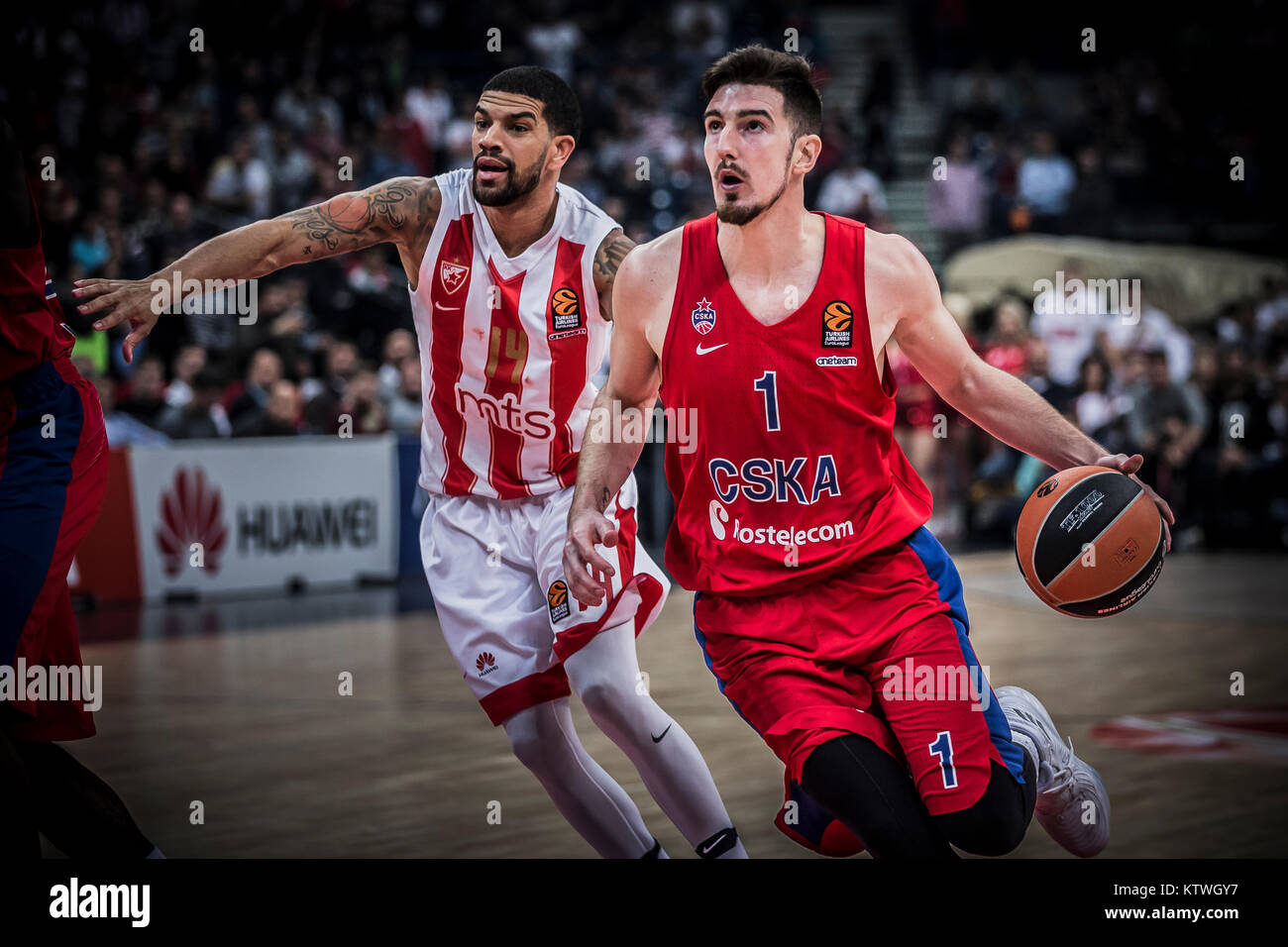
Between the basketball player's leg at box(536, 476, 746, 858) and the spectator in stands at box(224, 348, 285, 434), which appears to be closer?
the basketball player's leg at box(536, 476, 746, 858)

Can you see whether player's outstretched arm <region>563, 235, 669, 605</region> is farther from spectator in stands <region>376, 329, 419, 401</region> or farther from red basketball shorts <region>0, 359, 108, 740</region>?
spectator in stands <region>376, 329, 419, 401</region>

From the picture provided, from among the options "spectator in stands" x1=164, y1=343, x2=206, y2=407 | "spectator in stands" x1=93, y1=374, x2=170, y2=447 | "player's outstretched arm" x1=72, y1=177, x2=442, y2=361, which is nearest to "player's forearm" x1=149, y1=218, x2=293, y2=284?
"player's outstretched arm" x1=72, y1=177, x2=442, y2=361

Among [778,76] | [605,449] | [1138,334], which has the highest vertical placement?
[778,76]

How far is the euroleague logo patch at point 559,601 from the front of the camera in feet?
13.9

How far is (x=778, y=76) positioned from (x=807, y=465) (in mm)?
923

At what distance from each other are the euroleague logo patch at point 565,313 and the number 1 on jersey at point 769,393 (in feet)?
2.95

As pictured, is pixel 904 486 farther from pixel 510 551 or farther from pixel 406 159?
pixel 406 159

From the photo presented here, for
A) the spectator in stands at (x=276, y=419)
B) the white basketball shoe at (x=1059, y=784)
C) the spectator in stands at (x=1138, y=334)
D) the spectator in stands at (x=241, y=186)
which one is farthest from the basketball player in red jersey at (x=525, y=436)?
the spectator in stands at (x=1138, y=334)

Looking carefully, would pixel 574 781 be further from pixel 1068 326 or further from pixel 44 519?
pixel 1068 326

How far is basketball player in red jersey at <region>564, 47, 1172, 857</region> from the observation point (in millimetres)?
3615

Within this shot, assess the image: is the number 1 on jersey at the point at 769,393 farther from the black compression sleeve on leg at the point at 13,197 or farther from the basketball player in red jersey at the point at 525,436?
the black compression sleeve on leg at the point at 13,197

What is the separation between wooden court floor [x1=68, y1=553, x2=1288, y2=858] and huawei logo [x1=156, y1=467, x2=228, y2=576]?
1.38 m

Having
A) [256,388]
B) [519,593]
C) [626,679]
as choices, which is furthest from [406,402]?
[626,679]

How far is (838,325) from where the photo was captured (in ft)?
12.1
